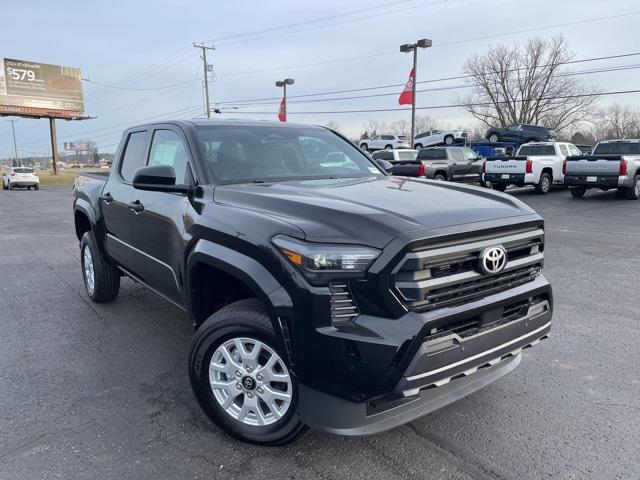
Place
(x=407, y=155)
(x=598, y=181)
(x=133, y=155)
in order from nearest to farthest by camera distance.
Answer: (x=133, y=155)
(x=598, y=181)
(x=407, y=155)

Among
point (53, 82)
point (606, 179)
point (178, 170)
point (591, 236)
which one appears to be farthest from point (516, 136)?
point (53, 82)

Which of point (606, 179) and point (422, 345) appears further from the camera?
point (606, 179)

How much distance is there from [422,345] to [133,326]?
3445mm

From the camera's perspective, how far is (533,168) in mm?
17828

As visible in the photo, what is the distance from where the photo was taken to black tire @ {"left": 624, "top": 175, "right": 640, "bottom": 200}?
1591 centimetres

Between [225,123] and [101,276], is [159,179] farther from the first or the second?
[101,276]

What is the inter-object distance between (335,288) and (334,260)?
0.13 metres

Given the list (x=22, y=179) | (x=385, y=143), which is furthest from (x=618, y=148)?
(x=22, y=179)

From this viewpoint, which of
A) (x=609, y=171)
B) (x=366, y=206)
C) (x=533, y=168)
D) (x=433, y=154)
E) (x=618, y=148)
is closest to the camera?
(x=366, y=206)

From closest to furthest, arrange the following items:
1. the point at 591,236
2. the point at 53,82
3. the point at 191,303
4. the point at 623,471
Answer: the point at 623,471, the point at 191,303, the point at 591,236, the point at 53,82

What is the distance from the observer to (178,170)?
3775mm

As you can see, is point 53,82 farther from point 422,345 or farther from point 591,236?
point 422,345

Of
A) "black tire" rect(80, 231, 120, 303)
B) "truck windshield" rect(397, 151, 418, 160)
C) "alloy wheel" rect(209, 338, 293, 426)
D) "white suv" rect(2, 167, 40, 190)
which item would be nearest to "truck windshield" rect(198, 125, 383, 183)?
"alloy wheel" rect(209, 338, 293, 426)

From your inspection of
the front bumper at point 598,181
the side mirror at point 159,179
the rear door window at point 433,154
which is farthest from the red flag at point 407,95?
the side mirror at point 159,179
